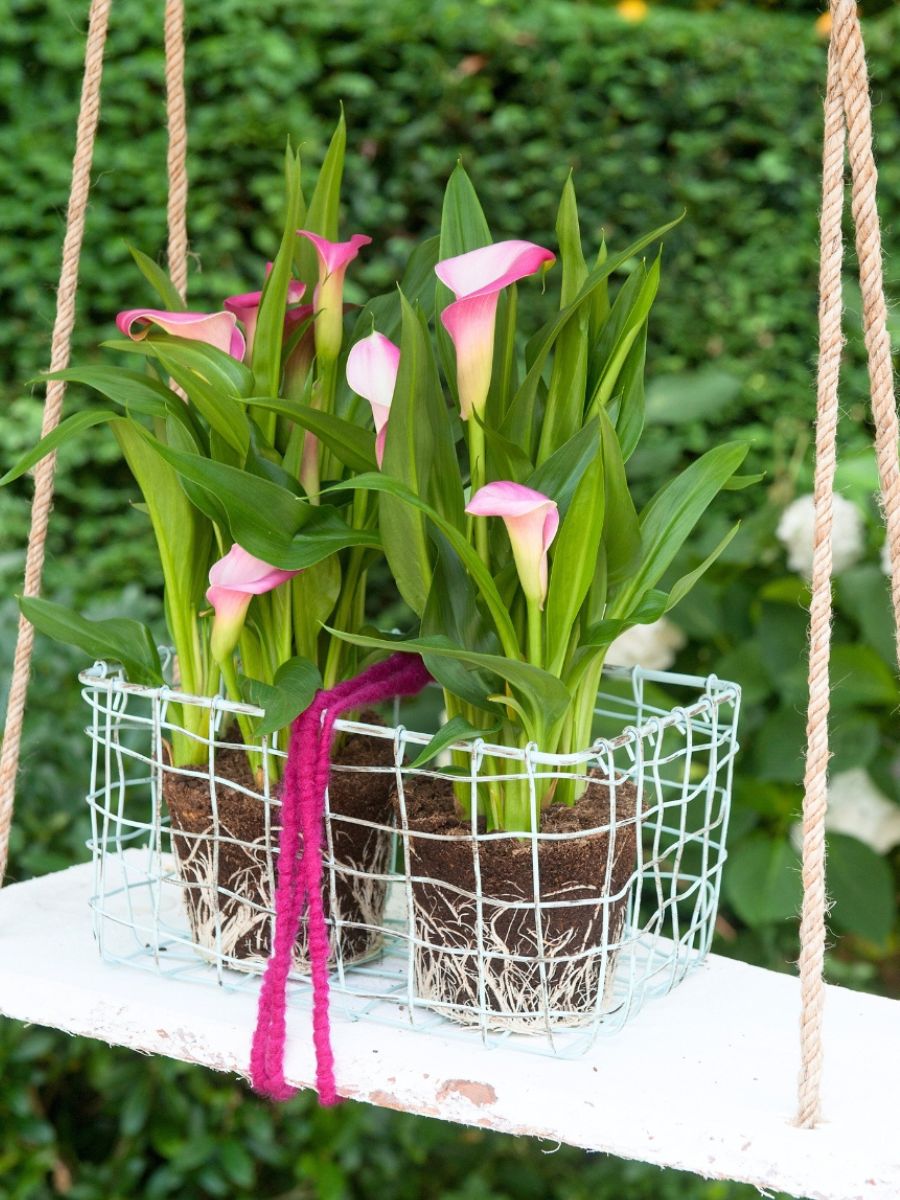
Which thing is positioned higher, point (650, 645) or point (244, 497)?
point (244, 497)

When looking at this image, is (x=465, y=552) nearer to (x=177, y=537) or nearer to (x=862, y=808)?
(x=177, y=537)

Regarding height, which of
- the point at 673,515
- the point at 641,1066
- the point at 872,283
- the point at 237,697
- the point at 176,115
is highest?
the point at 176,115

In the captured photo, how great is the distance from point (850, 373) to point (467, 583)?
193 cm

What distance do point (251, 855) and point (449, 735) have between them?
0.54 feet

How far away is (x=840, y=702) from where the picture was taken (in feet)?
4.02

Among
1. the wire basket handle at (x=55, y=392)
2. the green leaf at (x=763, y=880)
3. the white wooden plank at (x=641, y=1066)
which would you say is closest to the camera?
the white wooden plank at (x=641, y=1066)

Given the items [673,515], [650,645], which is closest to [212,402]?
[673,515]

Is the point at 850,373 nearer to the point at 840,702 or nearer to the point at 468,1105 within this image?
the point at 840,702

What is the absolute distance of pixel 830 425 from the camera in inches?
20.1

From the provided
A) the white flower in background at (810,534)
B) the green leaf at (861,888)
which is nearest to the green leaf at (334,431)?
the white flower in background at (810,534)

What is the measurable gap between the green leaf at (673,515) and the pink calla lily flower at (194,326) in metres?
0.24

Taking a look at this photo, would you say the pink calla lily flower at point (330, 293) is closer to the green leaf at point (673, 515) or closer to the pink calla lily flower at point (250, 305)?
the pink calla lily flower at point (250, 305)

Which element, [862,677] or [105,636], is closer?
[105,636]

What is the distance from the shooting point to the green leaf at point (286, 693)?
0.55m
